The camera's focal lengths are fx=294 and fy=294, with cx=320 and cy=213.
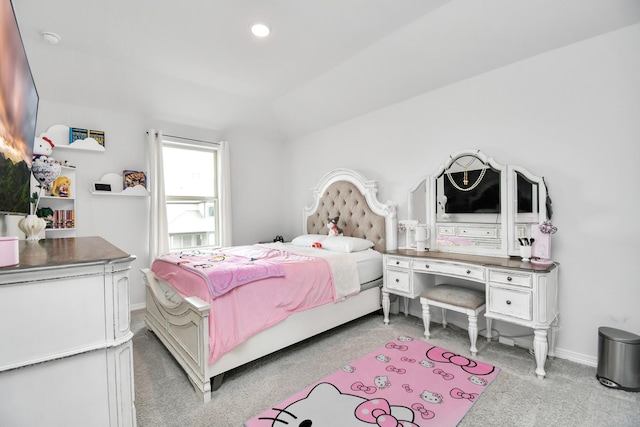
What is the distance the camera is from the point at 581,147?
236 cm

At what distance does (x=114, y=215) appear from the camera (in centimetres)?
374

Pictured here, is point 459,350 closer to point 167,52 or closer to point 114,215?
point 167,52

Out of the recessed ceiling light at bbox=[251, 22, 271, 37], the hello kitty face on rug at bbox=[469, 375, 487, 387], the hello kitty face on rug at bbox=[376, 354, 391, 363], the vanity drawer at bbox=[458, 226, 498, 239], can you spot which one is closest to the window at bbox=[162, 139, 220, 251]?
the recessed ceiling light at bbox=[251, 22, 271, 37]

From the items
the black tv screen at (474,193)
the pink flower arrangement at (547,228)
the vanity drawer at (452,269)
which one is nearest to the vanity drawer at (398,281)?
the vanity drawer at (452,269)

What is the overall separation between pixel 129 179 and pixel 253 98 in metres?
1.94

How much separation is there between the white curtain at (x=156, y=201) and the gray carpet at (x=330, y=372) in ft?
4.44

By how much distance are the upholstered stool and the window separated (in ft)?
10.4

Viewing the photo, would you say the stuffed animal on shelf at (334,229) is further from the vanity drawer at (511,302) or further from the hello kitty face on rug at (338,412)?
the hello kitty face on rug at (338,412)

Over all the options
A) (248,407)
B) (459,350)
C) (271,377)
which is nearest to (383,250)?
(459,350)

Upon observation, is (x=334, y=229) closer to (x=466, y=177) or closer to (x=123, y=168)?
(x=466, y=177)

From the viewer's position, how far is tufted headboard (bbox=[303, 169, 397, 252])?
362cm

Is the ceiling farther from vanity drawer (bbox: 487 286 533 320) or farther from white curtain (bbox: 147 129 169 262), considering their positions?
vanity drawer (bbox: 487 286 533 320)

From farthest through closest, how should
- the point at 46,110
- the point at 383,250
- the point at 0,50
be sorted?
the point at 383,250 < the point at 46,110 < the point at 0,50

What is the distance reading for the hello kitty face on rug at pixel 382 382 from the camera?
2.09m
